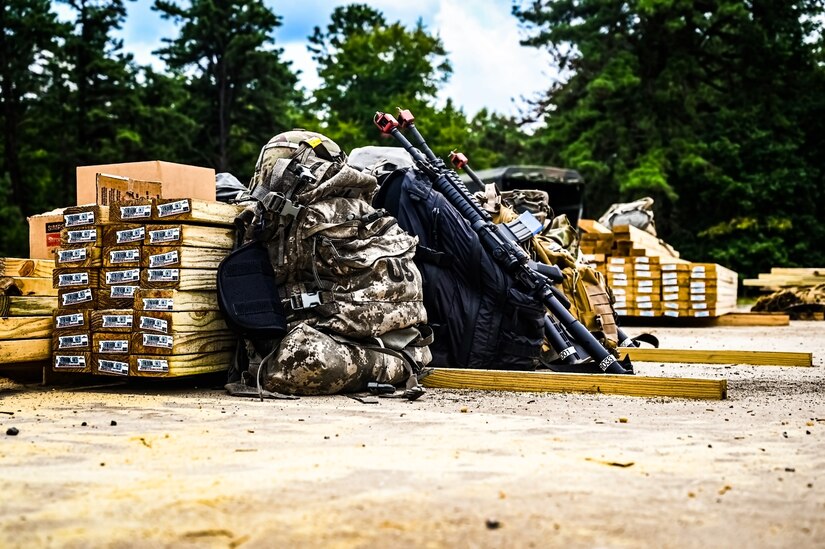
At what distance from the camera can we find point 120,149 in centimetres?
2658

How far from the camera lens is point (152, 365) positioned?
560 centimetres

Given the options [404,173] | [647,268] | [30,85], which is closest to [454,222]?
[404,173]

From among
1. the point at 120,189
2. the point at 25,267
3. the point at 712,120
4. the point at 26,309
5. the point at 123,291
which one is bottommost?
the point at 26,309

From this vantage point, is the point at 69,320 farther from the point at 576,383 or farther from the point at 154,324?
the point at 576,383

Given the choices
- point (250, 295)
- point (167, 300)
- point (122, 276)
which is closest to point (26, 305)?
point (122, 276)

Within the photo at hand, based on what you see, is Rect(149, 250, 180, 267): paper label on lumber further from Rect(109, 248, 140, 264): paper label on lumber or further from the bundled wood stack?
the bundled wood stack

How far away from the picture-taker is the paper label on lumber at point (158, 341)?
5.55 metres

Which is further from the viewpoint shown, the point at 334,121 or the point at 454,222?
the point at 334,121

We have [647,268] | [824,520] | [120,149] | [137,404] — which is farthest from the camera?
[120,149]

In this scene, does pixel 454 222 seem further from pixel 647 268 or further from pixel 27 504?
pixel 647 268

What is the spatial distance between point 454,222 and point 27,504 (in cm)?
412

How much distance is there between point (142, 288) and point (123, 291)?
6.4 inches

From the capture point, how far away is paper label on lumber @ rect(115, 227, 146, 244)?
18.8 feet

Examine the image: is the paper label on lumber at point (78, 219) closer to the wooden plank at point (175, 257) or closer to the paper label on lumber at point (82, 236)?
the paper label on lumber at point (82, 236)
